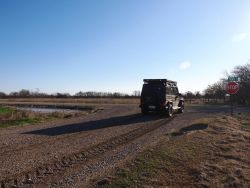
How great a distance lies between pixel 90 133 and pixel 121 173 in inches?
314

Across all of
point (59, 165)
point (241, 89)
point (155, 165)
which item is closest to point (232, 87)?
point (155, 165)

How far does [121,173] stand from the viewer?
862 centimetres

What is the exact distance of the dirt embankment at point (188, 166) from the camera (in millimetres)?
8227

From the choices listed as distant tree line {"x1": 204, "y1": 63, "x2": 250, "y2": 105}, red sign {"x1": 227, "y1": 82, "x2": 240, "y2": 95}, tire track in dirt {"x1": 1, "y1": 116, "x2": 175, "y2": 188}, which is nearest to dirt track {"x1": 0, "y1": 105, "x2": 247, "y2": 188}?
tire track in dirt {"x1": 1, "y1": 116, "x2": 175, "y2": 188}

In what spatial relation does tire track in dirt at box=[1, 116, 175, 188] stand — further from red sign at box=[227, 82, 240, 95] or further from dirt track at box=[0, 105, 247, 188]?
red sign at box=[227, 82, 240, 95]

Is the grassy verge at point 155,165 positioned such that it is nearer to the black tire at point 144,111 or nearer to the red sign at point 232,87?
the red sign at point 232,87

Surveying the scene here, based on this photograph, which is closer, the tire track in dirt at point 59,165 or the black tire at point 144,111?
the tire track in dirt at point 59,165

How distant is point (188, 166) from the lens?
388 inches

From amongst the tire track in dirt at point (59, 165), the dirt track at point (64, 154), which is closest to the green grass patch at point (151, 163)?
the dirt track at point (64, 154)

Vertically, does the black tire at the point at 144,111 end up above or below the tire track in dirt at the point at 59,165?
above

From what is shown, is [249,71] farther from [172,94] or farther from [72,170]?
[72,170]

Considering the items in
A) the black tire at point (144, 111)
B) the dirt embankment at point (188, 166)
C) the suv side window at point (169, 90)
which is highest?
the suv side window at point (169, 90)

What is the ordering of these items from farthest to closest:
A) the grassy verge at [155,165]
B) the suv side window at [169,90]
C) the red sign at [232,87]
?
1. the suv side window at [169,90]
2. the red sign at [232,87]
3. the grassy verge at [155,165]

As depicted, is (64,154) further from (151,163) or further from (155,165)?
(155,165)
